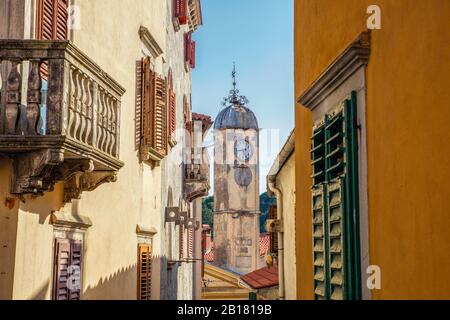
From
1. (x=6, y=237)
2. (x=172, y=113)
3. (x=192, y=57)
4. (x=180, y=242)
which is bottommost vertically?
(x=6, y=237)

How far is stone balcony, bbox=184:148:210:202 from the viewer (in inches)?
859

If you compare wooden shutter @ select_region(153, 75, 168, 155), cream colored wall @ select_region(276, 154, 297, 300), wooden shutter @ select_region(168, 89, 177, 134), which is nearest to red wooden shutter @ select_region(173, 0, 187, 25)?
wooden shutter @ select_region(168, 89, 177, 134)

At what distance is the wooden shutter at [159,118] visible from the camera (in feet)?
44.6

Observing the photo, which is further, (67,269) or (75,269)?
(75,269)

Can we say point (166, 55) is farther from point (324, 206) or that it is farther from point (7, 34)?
point (324, 206)

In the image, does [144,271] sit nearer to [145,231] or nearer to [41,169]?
[145,231]

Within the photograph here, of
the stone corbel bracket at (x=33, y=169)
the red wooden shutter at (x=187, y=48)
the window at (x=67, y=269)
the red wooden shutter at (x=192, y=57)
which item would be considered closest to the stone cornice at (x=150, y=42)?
the window at (x=67, y=269)

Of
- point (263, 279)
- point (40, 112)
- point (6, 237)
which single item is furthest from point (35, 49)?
point (263, 279)

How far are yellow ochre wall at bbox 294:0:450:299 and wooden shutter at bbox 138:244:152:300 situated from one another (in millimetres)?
7422

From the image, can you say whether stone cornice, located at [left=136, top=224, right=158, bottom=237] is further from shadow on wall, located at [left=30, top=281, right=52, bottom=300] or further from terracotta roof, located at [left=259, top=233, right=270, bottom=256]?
terracotta roof, located at [left=259, top=233, right=270, bottom=256]

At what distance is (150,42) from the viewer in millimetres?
13703

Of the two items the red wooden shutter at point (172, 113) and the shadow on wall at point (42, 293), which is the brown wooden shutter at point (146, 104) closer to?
the red wooden shutter at point (172, 113)

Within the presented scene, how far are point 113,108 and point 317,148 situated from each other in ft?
9.02

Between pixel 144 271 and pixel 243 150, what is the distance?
1469 inches
